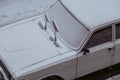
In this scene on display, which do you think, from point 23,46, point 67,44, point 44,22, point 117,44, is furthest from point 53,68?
point 117,44

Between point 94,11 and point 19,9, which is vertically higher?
point 94,11

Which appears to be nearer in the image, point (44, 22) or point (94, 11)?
point (94, 11)

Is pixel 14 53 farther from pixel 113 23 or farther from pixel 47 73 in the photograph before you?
pixel 113 23

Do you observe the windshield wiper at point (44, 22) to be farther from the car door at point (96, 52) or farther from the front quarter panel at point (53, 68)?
the car door at point (96, 52)

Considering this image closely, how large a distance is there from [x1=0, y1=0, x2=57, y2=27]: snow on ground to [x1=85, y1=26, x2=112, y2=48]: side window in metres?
3.07

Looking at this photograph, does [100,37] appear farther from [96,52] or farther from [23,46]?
[23,46]

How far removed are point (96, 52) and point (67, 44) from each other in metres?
0.58

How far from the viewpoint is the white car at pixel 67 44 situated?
595cm

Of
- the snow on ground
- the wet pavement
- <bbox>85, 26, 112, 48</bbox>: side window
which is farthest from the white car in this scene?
the snow on ground

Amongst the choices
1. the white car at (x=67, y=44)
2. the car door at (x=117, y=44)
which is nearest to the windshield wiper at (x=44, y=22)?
the white car at (x=67, y=44)

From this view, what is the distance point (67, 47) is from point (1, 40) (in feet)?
4.60

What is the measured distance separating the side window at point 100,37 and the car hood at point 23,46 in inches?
27.3

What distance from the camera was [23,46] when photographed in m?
6.29

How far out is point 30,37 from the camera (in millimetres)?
6484
